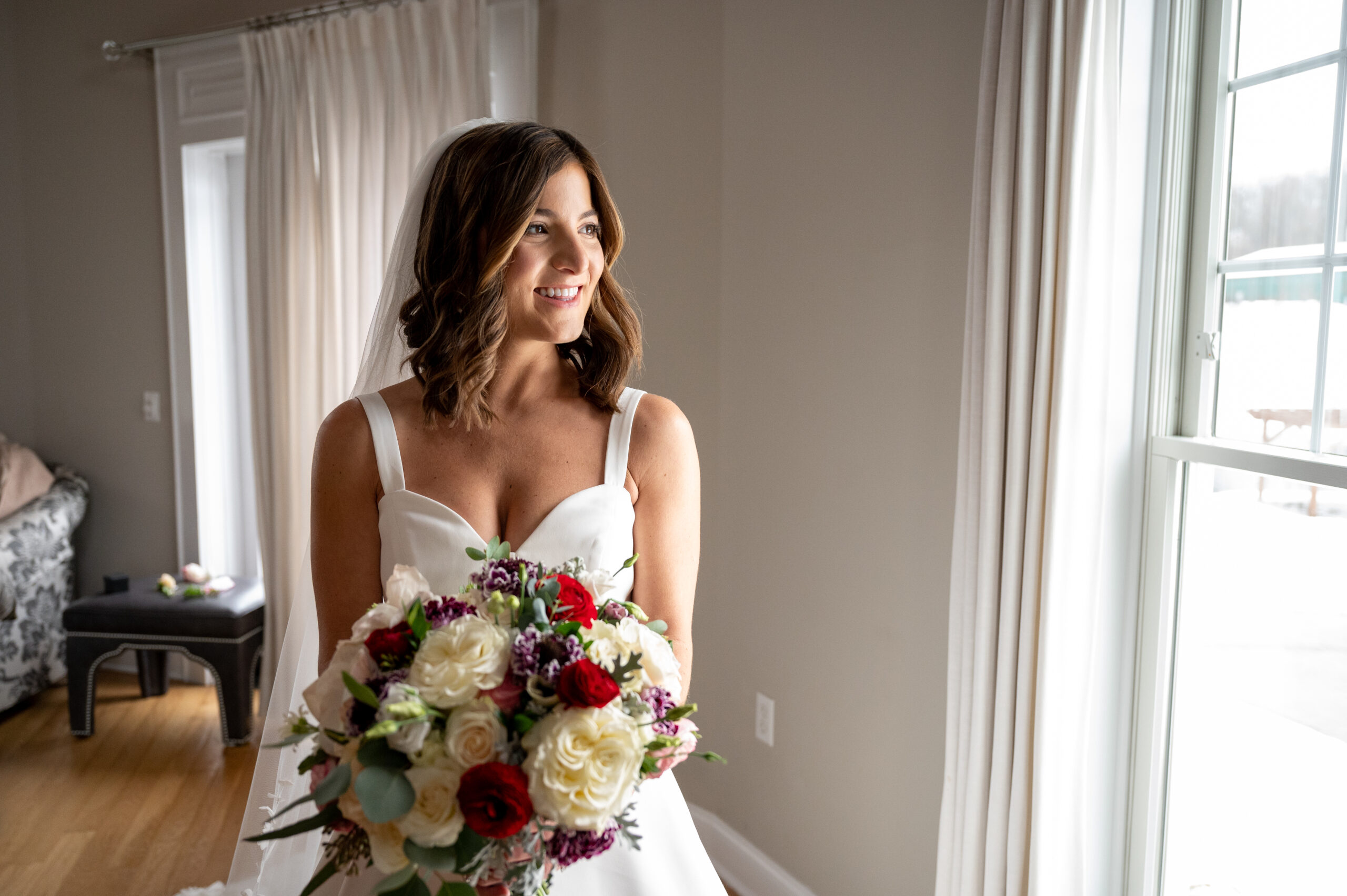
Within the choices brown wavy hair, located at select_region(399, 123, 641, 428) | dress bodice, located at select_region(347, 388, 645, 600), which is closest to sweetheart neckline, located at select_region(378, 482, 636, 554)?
dress bodice, located at select_region(347, 388, 645, 600)

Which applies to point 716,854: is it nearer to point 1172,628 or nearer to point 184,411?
point 1172,628

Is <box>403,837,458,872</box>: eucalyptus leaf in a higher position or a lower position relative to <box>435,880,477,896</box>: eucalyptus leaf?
higher

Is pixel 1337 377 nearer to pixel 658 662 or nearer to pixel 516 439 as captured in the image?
pixel 658 662

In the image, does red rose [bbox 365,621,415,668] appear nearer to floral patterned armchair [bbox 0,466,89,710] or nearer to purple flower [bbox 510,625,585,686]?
purple flower [bbox 510,625,585,686]

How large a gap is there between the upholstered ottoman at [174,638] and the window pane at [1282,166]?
133 inches

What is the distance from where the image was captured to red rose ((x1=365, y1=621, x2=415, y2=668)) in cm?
99

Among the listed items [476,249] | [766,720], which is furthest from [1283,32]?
[766,720]

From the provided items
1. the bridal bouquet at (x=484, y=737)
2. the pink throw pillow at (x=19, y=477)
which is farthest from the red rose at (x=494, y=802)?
the pink throw pillow at (x=19, y=477)

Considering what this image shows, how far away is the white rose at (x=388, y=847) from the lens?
0.91m

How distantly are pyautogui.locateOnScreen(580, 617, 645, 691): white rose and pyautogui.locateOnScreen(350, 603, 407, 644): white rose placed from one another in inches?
8.0

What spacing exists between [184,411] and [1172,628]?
13.0ft

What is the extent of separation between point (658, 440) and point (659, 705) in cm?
66

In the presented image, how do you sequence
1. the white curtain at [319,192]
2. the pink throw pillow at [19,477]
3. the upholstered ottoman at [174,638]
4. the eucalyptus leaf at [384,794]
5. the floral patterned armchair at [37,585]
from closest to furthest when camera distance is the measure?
the eucalyptus leaf at [384,794], the white curtain at [319,192], the upholstered ottoman at [174,638], the floral patterned armchair at [37,585], the pink throw pillow at [19,477]

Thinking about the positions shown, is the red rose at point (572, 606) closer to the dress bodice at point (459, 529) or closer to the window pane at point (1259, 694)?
the dress bodice at point (459, 529)
